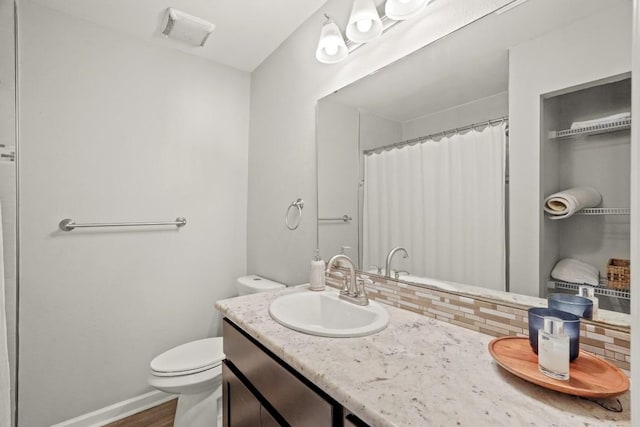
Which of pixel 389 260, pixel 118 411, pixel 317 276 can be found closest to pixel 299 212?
pixel 317 276

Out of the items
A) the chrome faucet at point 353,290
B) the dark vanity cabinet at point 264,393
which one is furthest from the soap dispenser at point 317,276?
the dark vanity cabinet at point 264,393

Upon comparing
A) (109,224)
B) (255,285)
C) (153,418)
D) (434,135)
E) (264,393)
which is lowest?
(153,418)

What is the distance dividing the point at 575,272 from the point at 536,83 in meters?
0.54

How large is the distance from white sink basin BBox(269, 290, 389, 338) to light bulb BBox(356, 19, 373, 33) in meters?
1.15

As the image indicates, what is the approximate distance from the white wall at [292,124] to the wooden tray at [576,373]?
106cm

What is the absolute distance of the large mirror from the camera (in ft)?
2.41

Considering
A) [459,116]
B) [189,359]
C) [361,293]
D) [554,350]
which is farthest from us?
[189,359]

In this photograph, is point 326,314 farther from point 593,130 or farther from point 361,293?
point 593,130

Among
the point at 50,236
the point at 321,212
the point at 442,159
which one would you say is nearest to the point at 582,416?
the point at 442,159

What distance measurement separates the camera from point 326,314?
1247 mm

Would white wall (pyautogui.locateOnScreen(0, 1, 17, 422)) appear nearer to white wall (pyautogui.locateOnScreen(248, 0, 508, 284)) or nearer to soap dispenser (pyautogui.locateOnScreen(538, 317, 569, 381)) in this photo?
white wall (pyautogui.locateOnScreen(248, 0, 508, 284))

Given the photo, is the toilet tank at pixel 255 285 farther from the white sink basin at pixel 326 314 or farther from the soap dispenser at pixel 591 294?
the soap dispenser at pixel 591 294

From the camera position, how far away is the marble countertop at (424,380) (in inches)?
21.2

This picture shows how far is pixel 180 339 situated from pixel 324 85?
186cm
